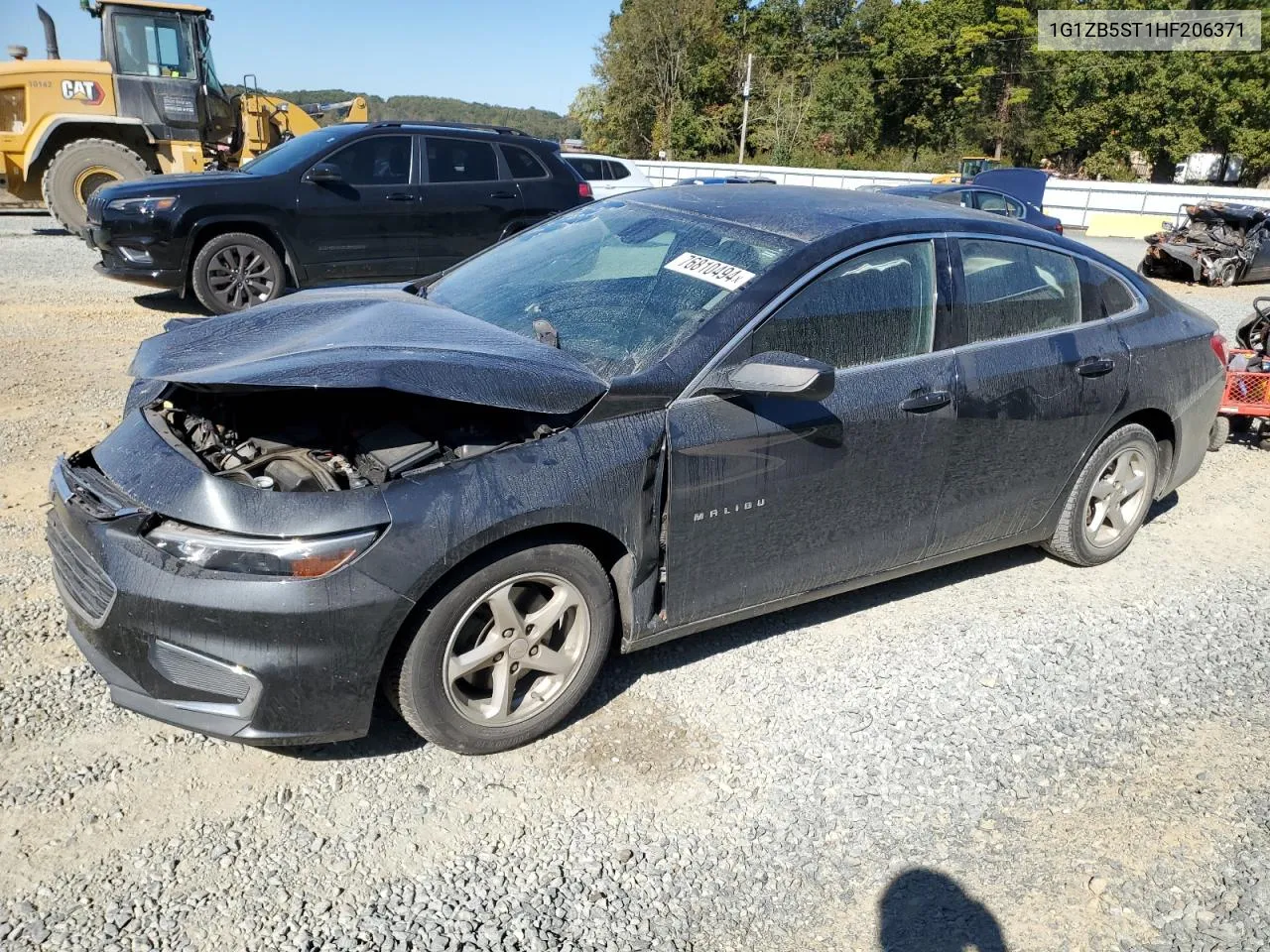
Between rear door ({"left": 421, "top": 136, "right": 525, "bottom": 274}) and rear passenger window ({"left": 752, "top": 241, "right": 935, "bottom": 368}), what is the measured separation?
21.4ft

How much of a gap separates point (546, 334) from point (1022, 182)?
1035 inches

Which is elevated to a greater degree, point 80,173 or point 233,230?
point 80,173

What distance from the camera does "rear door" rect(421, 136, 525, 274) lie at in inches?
366

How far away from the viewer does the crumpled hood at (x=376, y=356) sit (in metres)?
2.71

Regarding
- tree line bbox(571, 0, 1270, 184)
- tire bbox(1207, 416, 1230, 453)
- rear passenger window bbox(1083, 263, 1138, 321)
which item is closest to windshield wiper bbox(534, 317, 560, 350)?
rear passenger window bbox(1083, 263, 1138, 321)

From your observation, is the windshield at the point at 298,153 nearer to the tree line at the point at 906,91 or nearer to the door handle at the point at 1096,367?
the door handle at the point at 1096,367

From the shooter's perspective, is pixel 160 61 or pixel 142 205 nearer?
pixel 142 205

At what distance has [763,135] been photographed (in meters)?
55.3

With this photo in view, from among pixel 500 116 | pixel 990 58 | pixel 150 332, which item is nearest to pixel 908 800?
pixel 150 332

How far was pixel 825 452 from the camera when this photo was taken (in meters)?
3.29

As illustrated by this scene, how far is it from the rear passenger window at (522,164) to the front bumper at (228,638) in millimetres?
7728

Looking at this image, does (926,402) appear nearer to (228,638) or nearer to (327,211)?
(228,638)

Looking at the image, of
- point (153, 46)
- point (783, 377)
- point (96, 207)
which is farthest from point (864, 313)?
point (153, 46)

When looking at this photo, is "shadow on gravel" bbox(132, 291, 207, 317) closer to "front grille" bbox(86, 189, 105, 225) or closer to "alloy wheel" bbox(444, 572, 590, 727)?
"front grille" bbox(86, 189, 105, 225)
